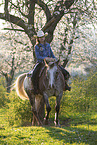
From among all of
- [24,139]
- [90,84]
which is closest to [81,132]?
[24,139]

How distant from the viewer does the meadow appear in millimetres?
7164

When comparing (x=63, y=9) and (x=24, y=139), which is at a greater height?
(x=63, y=9)

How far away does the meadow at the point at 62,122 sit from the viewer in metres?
7.16

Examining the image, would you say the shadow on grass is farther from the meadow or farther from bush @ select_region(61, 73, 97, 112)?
bush @ select_region(61, 73, 97, 112)

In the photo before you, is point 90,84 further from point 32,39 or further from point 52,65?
point 52,65

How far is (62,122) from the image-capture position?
1220 cm

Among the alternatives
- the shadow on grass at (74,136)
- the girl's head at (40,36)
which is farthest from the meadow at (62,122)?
the girl's head at (40,36)

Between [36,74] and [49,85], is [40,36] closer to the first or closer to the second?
[36,74]

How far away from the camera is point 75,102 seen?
1441 cm

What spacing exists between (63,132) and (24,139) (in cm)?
143

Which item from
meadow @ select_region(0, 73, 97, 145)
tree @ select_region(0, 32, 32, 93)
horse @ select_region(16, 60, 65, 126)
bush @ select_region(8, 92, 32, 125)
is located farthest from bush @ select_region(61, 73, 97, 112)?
tree @ select_region(0, 32, 32, 93)

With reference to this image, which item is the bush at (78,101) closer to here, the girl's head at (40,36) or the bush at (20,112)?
the bush at (20,112)

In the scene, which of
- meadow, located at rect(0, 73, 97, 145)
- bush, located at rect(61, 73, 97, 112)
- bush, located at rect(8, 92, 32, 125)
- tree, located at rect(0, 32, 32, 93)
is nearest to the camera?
meadow, located at rect(0, 73, 97, 145)

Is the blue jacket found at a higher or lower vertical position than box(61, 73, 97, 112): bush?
higher
